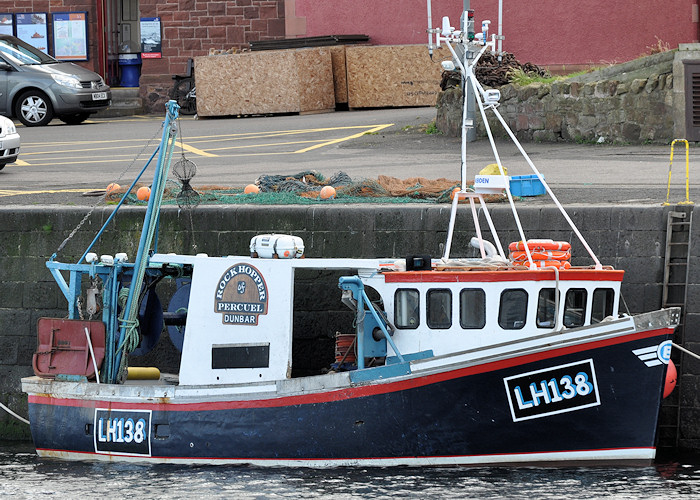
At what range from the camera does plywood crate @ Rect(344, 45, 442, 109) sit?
23562mm

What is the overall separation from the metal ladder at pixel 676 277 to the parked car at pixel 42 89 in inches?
611

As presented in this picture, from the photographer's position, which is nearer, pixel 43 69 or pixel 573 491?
pixel 573 491

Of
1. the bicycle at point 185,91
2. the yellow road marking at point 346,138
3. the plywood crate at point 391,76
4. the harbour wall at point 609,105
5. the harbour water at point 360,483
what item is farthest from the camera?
the bicycle at point 185,91

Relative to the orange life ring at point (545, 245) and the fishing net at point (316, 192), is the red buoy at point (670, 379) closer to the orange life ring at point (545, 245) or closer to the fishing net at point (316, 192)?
A: the orange life ring at point (545, 245)

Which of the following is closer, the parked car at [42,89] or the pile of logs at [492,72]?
the pile of logs at [492,72]

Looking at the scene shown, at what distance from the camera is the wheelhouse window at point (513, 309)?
32.3 ft

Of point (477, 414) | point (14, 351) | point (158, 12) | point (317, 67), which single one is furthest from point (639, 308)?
point (158, 12)

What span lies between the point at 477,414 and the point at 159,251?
4044 mm

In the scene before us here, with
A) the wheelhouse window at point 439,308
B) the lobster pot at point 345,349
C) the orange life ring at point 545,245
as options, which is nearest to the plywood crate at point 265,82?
the lobster pot at point 345,349

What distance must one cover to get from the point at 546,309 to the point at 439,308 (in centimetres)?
87

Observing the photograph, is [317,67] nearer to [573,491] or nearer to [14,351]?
[14,351]

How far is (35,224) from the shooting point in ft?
40.7

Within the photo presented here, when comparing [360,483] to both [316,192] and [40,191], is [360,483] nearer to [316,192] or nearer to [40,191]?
[316,192]

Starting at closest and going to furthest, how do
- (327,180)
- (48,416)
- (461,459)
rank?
(461,459)
(48,416)
(327,180)
